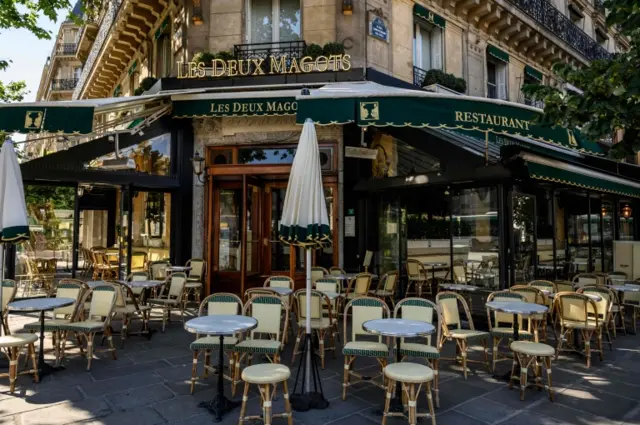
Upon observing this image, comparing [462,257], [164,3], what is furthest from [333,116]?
[164,3]

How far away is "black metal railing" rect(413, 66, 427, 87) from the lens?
11141mm

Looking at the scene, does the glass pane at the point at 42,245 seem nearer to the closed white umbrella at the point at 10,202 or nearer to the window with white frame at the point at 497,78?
the closed white umbrella at the point at 10,202

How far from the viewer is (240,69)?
967 centimetres

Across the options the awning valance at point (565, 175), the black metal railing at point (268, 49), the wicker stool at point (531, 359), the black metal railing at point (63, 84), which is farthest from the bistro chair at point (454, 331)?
the black metal railing at point (63, 84)

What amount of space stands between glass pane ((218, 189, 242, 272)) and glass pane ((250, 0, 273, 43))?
11.5ft

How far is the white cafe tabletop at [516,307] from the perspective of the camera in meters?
4.98

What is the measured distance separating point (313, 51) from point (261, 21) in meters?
1.71

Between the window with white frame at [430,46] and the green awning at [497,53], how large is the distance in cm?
234

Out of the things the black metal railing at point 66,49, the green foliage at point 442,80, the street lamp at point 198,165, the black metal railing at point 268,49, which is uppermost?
the black metal railing at point 66,49

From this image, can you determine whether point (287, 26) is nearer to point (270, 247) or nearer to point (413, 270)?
point (270, 247)

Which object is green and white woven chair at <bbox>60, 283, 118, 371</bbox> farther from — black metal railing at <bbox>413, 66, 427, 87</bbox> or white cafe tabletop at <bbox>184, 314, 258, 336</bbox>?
black metal railing at <bbox>413, 66, 427, 87</bbox>

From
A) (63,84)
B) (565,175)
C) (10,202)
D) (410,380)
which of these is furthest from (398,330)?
(63,84)

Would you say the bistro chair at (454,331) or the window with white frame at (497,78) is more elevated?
the window with white frame at (497,78)

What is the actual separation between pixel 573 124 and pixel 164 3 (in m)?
10.9
